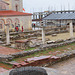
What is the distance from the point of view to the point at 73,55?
12414mm

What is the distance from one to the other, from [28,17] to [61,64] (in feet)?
67.8

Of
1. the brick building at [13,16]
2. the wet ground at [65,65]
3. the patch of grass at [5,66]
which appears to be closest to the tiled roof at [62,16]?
the brick building at [13,16]

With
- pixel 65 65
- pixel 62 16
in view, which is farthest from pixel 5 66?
pixel 62 16

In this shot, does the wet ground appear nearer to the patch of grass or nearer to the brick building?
the patch of grass

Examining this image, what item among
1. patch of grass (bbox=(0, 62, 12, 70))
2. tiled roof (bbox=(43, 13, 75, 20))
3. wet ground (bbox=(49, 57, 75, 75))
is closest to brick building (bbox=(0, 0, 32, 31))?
tiled roof (bbox=(43, 13, 75, 20))

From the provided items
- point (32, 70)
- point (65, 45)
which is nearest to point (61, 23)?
point (65, 45)

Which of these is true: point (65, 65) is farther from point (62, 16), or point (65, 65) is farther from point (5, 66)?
point (62, 16)

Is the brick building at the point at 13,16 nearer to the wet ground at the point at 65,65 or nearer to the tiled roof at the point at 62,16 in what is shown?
the tiled roof at the point at 62,16

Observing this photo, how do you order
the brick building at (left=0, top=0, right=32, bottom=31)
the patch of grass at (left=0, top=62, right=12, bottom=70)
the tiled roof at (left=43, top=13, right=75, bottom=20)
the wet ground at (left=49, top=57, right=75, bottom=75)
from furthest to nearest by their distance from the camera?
the tiled roof at (left=43, top=13, right=75, bottom=20) → the brick building at (left=0, top=0, right=32, bottom=31) → the wet ground at (left=49, top=57, right=75, bottom=75) → the patch of grass at (left=0, top=62, right=12, bottom=70)

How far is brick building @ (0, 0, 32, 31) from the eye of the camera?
27.9 meters

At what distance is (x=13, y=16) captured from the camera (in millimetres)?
28578

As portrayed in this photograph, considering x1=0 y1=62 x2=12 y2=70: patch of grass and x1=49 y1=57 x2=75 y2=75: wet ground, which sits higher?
x1=0 y1=62 x2=12 y2=70: patch of grass

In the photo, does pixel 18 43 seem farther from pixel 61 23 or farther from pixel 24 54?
pixel 61 23

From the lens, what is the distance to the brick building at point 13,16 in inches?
1099
